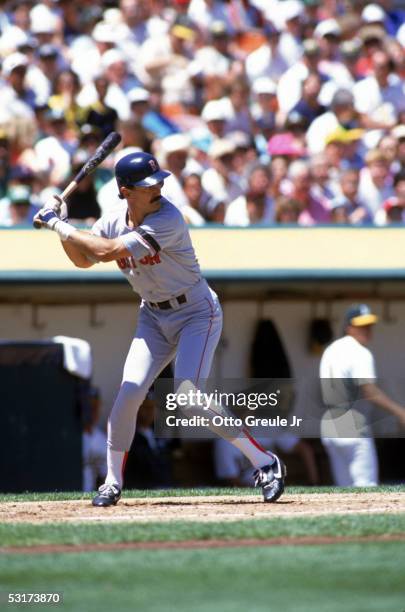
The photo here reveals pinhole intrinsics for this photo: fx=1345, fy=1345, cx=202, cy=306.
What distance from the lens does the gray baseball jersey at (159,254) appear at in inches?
254

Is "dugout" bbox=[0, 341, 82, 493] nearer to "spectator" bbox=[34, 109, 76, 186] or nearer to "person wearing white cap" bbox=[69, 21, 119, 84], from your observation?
"spectator" bbox=[34, 109, 76, 186]

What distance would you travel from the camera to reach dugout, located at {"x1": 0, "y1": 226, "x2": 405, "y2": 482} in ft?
35.3

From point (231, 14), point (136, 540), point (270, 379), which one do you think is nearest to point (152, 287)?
point (136, 540)

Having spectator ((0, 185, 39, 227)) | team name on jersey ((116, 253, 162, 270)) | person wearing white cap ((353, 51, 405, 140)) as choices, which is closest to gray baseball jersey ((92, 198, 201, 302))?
team name on jersey ((116, 253, 162, 270))

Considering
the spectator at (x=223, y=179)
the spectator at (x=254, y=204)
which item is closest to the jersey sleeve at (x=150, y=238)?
the spectator at (x=254, y=204)

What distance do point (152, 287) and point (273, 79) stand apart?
273 inches

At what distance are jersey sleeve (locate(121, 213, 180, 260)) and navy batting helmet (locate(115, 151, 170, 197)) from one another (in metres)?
0.20

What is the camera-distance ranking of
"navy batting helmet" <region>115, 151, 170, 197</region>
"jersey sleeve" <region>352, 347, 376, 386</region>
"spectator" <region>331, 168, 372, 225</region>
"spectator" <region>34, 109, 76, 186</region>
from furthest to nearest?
"spectator" <region>331, 168, 372, 225</region> < "spectator" <region>34, 109, 76, 186</region> < "jersey sleeve" <region>352, 347, 376, 386</region> < "navy batting helmet" <region>115, 151, 170, 197</region>

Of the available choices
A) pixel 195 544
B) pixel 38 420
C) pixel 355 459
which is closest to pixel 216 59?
pixel 38 420

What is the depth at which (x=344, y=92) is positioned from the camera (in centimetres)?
1278

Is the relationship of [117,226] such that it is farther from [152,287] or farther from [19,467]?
[19,467]

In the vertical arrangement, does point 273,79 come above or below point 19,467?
above

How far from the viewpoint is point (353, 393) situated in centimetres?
964
